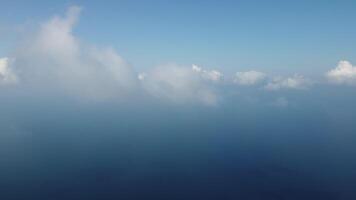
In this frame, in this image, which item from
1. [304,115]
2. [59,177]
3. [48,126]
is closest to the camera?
[59,177]

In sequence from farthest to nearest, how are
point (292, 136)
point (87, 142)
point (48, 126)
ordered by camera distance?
1. point (48, 126)
2. point (292, 136)
3. point (87, 142)

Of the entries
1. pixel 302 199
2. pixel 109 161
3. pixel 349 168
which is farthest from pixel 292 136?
pixel 109 161

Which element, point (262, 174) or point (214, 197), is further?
point (262, 174)

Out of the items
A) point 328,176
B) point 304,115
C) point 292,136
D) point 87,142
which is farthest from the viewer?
point 304,115

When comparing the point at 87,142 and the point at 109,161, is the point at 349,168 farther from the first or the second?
the point at 87,142

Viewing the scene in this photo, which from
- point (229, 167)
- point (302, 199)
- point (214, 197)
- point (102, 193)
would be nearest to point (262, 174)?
point (229, 167)

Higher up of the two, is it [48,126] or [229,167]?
[48,126]

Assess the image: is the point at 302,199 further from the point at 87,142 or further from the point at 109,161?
the point at 87,142

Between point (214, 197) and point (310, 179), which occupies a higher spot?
point (310, 179)

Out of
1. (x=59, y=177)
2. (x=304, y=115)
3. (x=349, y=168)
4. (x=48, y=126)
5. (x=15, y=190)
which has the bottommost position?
(x=15, y=190)
